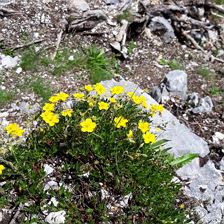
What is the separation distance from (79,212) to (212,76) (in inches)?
199

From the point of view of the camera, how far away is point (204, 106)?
8.44 meters

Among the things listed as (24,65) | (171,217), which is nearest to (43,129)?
(171,217)

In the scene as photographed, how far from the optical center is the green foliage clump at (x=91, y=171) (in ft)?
17.3

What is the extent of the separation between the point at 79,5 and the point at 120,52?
4.69ft

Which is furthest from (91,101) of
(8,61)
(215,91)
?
(215,91)

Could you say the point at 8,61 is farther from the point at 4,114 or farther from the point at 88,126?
the point at 88,126

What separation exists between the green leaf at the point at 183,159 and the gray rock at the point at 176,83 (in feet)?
6.22

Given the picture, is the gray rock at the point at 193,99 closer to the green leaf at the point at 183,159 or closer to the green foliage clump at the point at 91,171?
the green leaf at the point at 183,159

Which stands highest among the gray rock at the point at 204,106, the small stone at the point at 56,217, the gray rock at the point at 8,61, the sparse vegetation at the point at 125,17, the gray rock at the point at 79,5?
the gray rock at the point at 79,5

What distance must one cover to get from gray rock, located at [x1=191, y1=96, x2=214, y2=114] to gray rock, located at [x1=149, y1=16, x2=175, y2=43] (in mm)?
1843

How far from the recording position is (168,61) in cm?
923

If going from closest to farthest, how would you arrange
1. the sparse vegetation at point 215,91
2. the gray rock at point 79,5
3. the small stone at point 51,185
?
the small stone at point 51,185 → the sparse vegetation at point 215,91 → the gray rock at point 79,5

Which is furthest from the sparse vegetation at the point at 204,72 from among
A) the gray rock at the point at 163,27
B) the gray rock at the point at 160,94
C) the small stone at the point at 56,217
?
the small stone at the point at 56,217

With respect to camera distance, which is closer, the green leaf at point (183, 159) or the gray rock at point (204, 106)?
the green leaf at point (183, 159)
